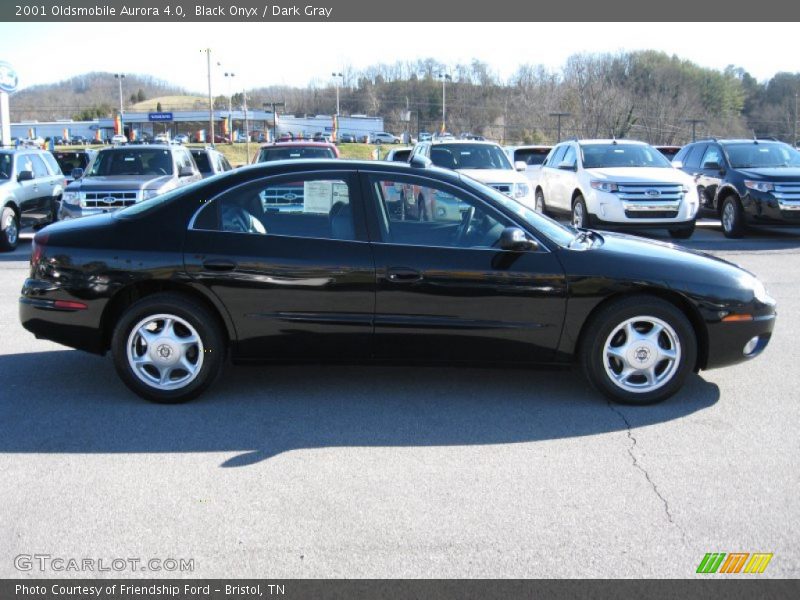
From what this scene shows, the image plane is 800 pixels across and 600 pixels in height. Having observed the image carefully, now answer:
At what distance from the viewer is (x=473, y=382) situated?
582 centimetres

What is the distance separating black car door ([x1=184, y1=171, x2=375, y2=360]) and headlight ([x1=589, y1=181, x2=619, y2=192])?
949 cm

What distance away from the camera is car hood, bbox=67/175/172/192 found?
13.1m

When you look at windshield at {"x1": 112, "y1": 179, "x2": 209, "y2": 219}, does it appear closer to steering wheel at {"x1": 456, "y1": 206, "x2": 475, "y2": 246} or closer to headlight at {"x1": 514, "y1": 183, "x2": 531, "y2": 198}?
steering wheel at {"x1": 456, "y1": 206, "x2": 475, "y2": 246}

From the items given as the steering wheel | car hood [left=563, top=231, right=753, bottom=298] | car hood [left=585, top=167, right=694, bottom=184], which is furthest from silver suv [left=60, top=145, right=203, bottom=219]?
car hood [left=563, top=231, right=753, bottom=298]

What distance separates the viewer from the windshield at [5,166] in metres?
14.3

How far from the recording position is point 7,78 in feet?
89.1

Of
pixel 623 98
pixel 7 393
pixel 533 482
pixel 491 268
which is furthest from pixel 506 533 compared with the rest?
pixel 623 98

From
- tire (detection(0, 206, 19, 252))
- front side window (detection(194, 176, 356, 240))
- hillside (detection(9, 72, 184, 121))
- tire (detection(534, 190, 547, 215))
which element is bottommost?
tire (detection(0, 206, 19, 252))

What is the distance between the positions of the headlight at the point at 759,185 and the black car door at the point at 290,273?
1127 cm

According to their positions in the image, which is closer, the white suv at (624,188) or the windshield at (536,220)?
the windshield at (536,220)

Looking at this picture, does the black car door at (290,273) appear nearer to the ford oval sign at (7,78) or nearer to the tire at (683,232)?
the tire at (683,232)

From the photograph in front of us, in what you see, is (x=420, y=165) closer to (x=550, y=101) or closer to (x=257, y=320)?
(x=257, y=320)

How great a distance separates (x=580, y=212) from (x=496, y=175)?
170 centimetres

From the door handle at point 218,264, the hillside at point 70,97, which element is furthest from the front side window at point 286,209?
the hillside at point 70,97
